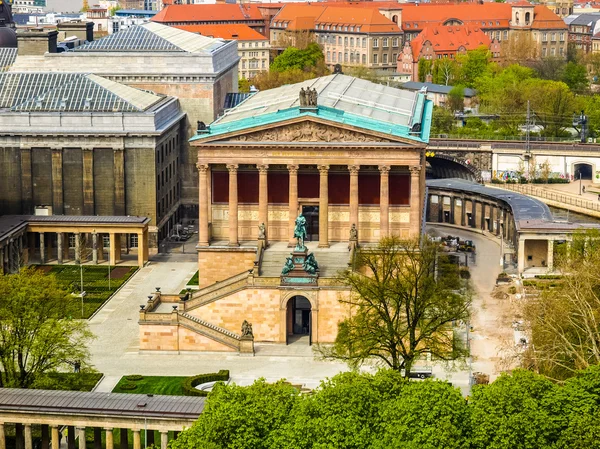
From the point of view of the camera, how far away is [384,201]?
16650cm

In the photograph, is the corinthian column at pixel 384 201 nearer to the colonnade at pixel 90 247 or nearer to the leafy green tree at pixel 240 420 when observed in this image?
the colonnade at pixel 90 247

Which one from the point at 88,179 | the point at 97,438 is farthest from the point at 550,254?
the point at 97,438

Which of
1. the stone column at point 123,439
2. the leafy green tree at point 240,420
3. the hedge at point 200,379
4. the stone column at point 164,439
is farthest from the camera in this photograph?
the hedge at point 200,379

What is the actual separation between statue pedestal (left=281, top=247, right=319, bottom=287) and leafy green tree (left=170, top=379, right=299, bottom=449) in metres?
42.5

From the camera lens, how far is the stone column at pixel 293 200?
546 feet

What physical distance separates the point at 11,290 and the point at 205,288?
2551 centimetres

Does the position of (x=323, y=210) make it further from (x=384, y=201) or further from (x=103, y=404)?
(x=103, y=404)

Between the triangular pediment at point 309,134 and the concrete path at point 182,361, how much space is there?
20875 millimetres

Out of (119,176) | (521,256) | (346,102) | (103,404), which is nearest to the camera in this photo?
(103,404)

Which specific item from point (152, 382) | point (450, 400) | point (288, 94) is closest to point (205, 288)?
point (152, 382)

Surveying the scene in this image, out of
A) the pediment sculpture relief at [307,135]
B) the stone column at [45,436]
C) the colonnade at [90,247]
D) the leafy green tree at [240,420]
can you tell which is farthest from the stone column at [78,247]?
the leafy green tree at [240,420]

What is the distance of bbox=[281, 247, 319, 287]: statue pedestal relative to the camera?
15475cm

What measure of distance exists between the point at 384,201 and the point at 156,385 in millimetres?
36161

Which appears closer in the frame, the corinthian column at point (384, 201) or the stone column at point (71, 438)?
the stone column at point (71, 438)
